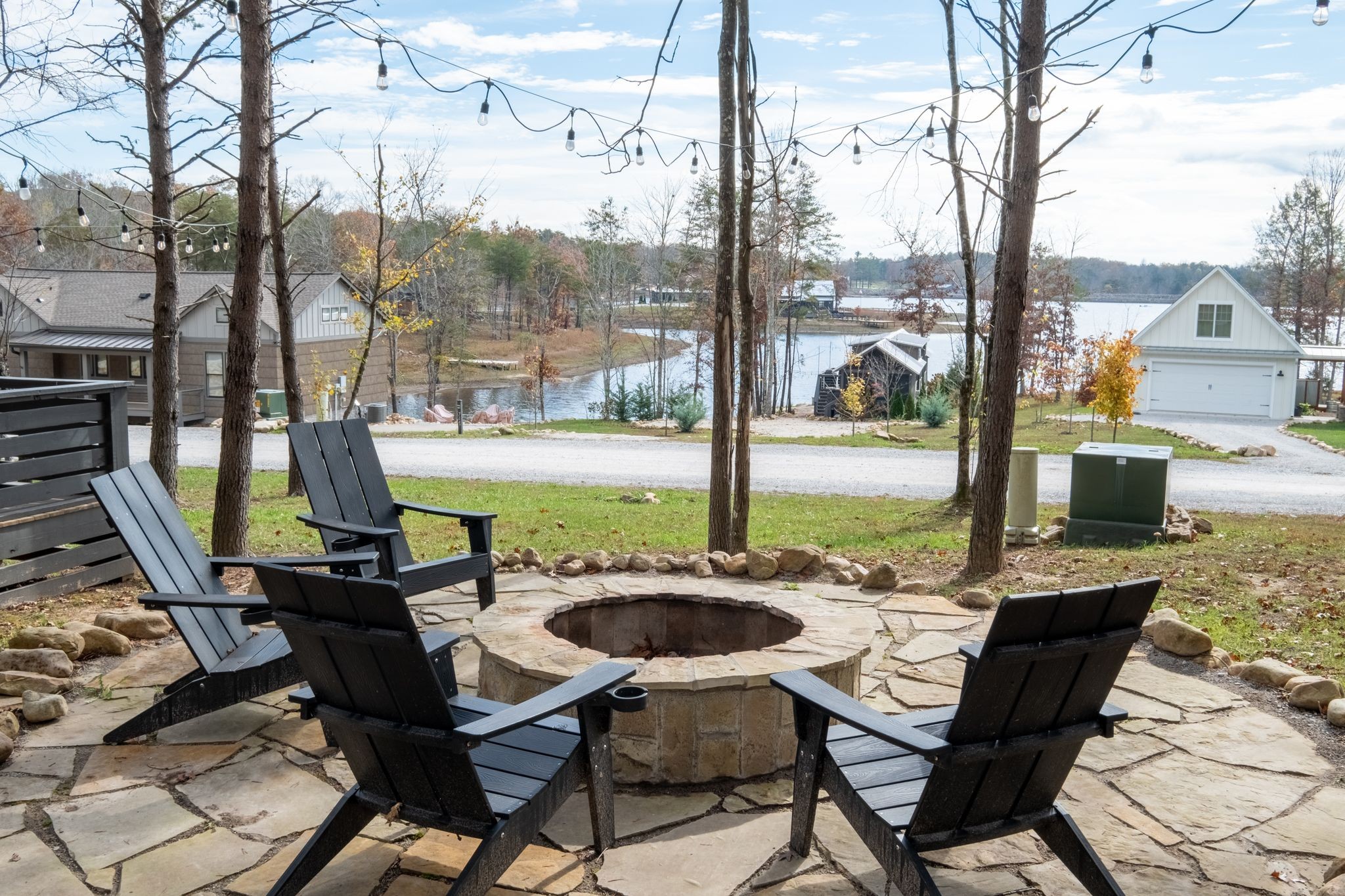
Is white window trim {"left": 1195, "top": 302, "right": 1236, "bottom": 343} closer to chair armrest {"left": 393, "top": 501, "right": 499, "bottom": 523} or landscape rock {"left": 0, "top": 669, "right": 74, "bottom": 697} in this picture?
chair armrest {"left": 393, "top": 501, "right": 499, "bottom": 523}

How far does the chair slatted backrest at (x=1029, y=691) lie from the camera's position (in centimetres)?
224

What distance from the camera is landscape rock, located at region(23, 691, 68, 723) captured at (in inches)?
151

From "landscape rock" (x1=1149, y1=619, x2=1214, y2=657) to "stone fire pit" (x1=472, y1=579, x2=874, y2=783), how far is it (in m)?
1.62

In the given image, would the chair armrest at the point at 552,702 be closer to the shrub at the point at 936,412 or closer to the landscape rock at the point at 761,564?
the landscape rock at the point at 761,564

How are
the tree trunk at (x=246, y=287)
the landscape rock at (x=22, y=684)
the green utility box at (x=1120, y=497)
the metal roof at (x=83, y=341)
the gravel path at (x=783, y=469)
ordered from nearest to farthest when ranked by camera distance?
the landscape rock at (x=22, y=684) < the tree trunk at (x=246, y=287) < the green utility box at (x=1120, y=497) < the gravel path at (x=783, y=469) < the metal roof at (x=83, y=341)

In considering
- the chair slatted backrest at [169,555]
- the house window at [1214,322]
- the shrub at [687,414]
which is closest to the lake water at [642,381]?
the house window at [1214,322]

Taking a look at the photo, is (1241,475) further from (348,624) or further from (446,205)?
(446,205)

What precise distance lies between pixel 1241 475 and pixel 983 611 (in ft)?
38.1

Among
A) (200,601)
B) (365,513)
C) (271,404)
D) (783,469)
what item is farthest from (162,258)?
(271,404)

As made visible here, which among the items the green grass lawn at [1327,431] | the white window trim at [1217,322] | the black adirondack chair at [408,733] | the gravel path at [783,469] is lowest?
the gravel path at [783,469]

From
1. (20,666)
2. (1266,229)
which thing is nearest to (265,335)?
(20,666)

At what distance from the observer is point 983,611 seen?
17.6ft

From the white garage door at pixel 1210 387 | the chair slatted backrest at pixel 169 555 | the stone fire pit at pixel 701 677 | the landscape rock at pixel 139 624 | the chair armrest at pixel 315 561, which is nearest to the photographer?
the stone fire pit at pixel 701 677

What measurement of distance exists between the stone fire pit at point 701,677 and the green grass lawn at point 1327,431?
65.9 feet
